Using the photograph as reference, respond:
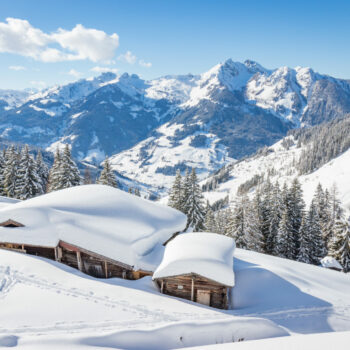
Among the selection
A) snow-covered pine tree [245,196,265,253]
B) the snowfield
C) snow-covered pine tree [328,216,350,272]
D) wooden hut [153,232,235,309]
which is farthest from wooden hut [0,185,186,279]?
snow-covered pine tree [328,216,350,272]

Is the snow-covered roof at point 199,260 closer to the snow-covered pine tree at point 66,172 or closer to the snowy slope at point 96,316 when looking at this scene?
the snowy slope at point 96,316

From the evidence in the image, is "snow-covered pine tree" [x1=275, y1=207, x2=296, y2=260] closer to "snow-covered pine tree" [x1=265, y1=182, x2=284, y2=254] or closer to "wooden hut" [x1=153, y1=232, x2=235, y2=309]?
"snow-covered pine tree" [x1=265, y1=182, x2=284, y2=254]

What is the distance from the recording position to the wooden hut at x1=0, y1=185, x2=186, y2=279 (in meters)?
20.3

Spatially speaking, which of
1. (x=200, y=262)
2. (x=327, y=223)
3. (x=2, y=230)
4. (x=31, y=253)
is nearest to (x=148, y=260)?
(x=200, y=262)

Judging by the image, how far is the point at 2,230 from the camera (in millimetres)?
21000

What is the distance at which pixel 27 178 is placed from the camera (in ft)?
134

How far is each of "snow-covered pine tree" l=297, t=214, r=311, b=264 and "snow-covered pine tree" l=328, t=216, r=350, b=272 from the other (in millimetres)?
3384

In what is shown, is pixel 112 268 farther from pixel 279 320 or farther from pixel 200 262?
pixel 279 320

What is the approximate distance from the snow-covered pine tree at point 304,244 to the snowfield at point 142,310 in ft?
50.6

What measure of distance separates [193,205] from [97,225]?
61.9 ft

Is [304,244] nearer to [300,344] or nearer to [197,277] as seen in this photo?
[197,277]

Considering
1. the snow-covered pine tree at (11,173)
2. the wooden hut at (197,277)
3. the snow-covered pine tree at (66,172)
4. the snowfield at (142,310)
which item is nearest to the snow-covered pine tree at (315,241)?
the snowfield at (142,310)

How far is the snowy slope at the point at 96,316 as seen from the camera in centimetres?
1141

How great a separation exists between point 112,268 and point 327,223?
A: 129 ft
